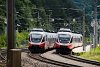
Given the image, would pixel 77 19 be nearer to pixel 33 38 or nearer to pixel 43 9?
pixel 43 9

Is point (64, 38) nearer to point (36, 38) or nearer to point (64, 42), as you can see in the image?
point (64, 42)

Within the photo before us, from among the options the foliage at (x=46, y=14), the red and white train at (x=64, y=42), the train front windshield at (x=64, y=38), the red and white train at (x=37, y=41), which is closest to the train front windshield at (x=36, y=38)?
the red and white train at (x=37, y=41)

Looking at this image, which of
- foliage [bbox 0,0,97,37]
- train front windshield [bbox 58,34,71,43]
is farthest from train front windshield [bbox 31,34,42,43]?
foliage [bbox 0,0,97,37]

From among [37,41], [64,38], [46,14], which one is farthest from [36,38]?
[46,14]

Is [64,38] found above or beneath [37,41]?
above

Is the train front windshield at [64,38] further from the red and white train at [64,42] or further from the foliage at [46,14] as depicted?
the foliage at [46,14]

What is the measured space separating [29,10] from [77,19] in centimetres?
1916

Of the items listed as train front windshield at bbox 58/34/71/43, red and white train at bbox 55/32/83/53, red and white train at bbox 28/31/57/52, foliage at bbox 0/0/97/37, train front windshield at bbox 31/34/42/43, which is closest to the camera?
red and white train at bbox 55/32/83/53

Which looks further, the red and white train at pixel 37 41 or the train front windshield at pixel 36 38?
the train front windshield at pixel 36 38

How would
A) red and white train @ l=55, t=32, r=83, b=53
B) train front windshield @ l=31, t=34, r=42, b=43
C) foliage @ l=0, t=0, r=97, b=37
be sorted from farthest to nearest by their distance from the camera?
foliage @ l=0, t=0, r=97, b=37
train front windshield @ l=31, t=34, r=42, b=43
red and white train @ l=55, t=32, r=83, b=53

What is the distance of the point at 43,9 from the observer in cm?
8244

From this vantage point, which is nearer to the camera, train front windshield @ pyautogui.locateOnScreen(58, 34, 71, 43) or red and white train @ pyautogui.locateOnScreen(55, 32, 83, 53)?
red and white train @ pyautogui.locateOnScreen(55, 32, 83, 53)

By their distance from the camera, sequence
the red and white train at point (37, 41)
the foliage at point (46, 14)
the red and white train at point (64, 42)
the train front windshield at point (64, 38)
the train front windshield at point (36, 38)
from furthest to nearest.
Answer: the foliage at point (46, 14), the train front windshield at point (36, 38), the red and white train at point (37, 41), the train front windshield at point (64, 38), the red and white train at point (64, 42)

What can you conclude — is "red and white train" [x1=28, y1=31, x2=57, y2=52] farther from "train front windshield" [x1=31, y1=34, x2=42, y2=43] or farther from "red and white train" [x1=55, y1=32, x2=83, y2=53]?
"red and white train" [x1=55, y1=32, x2=83, y2=53]
